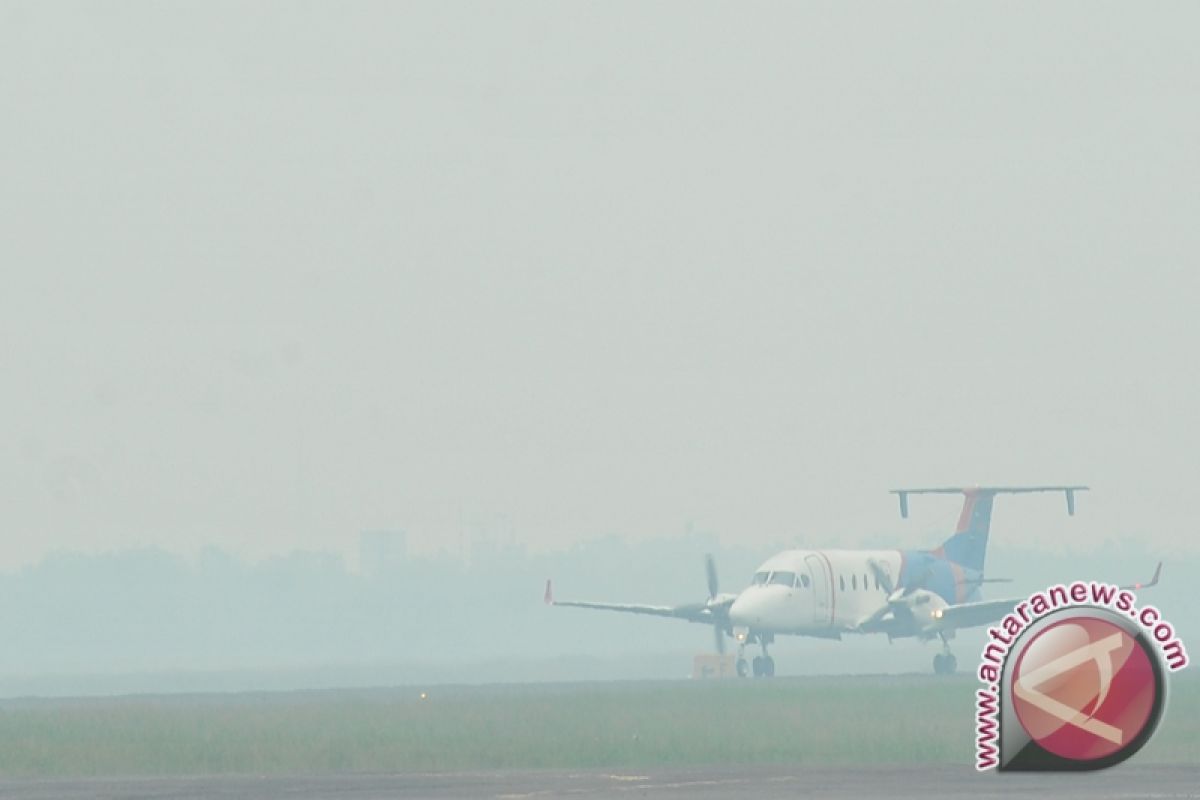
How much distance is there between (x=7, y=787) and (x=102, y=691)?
2486 inches

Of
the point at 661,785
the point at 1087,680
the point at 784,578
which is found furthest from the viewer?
the point at 784,578

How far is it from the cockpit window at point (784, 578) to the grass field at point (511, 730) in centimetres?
931

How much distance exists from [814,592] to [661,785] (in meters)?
46.4

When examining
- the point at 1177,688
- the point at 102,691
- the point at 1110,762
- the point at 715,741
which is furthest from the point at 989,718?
the point at 102,691

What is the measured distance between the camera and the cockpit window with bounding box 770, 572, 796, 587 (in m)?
80.8

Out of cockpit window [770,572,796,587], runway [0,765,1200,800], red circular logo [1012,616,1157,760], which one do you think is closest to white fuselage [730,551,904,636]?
cockpit window [770,572,796,587]

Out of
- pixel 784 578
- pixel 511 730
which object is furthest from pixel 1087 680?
pixel 784 578

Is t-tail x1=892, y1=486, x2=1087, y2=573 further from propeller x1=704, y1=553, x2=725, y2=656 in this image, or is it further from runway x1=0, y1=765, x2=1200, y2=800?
runway x1=0, y1=765, x2=1200, y2=800

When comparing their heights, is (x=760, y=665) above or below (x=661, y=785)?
above

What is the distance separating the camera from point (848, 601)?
83.2 m

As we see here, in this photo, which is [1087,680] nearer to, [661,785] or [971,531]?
[661,785]

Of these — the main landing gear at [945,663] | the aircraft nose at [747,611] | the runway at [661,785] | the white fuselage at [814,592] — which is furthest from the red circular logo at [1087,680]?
the main landing gear at [945,663]

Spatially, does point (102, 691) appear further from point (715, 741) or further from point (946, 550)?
point (715, 741)

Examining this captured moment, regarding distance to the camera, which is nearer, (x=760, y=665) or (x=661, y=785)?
(x=661, y=785)
